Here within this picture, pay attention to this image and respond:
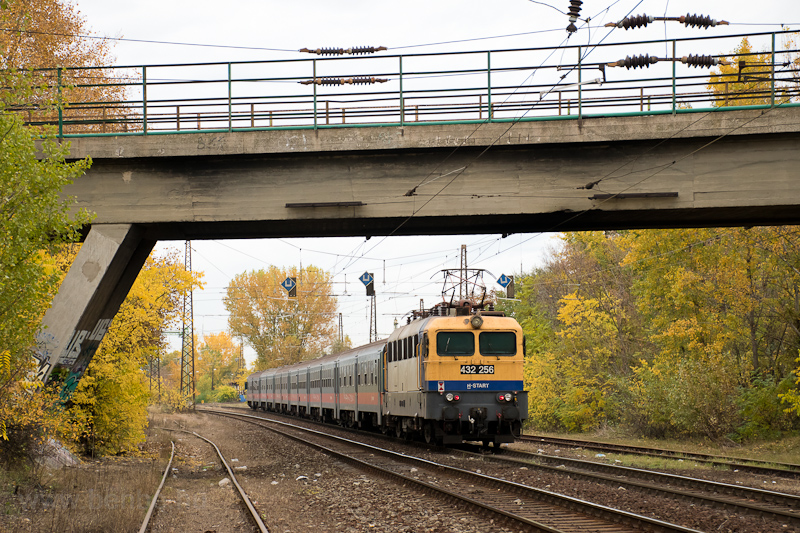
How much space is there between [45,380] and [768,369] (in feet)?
68.2

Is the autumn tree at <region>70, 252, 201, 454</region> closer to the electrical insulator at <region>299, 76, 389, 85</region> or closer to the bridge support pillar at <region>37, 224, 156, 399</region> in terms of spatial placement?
the bridge support pillar at <region>37, 224, 156, 399</region>

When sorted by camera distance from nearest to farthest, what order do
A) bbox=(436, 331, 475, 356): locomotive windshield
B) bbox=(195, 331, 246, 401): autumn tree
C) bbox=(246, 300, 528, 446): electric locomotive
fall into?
1. bbox=(246, 300, 528, 446): electric locomotive
2. bbox=(436, 331, 475, 356): locomotive windshield
3. bbox=(195, 331, 246, 401): autumn tree

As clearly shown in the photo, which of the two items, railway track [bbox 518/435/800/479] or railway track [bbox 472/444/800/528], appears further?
railway track [bbox 518/435/800/479]

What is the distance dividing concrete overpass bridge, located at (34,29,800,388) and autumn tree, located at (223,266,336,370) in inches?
2071

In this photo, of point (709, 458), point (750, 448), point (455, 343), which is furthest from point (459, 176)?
point (750, 448)

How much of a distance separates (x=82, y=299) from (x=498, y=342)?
386 inches

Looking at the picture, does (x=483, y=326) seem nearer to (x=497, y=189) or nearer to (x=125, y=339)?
(x=497, y=189)

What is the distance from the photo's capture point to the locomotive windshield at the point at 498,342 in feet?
61.8

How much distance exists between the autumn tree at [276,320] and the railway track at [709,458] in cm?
4687

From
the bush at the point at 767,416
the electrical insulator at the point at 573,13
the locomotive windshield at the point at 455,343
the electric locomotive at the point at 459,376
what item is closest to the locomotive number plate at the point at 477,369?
the electric locomotive at the point at 459,376

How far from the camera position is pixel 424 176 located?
1443 centimetres

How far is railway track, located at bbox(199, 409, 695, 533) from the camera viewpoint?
29.2ft

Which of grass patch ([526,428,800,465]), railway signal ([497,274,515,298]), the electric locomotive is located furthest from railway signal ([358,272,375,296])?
grass patch ([526,428,800,465])

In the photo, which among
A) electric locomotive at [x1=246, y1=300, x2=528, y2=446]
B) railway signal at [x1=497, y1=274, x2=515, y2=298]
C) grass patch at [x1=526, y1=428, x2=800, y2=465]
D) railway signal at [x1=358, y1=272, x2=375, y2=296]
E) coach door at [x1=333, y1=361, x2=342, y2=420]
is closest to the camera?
grass patch at [x1=526, y1=428, x2=800, y2=465]
